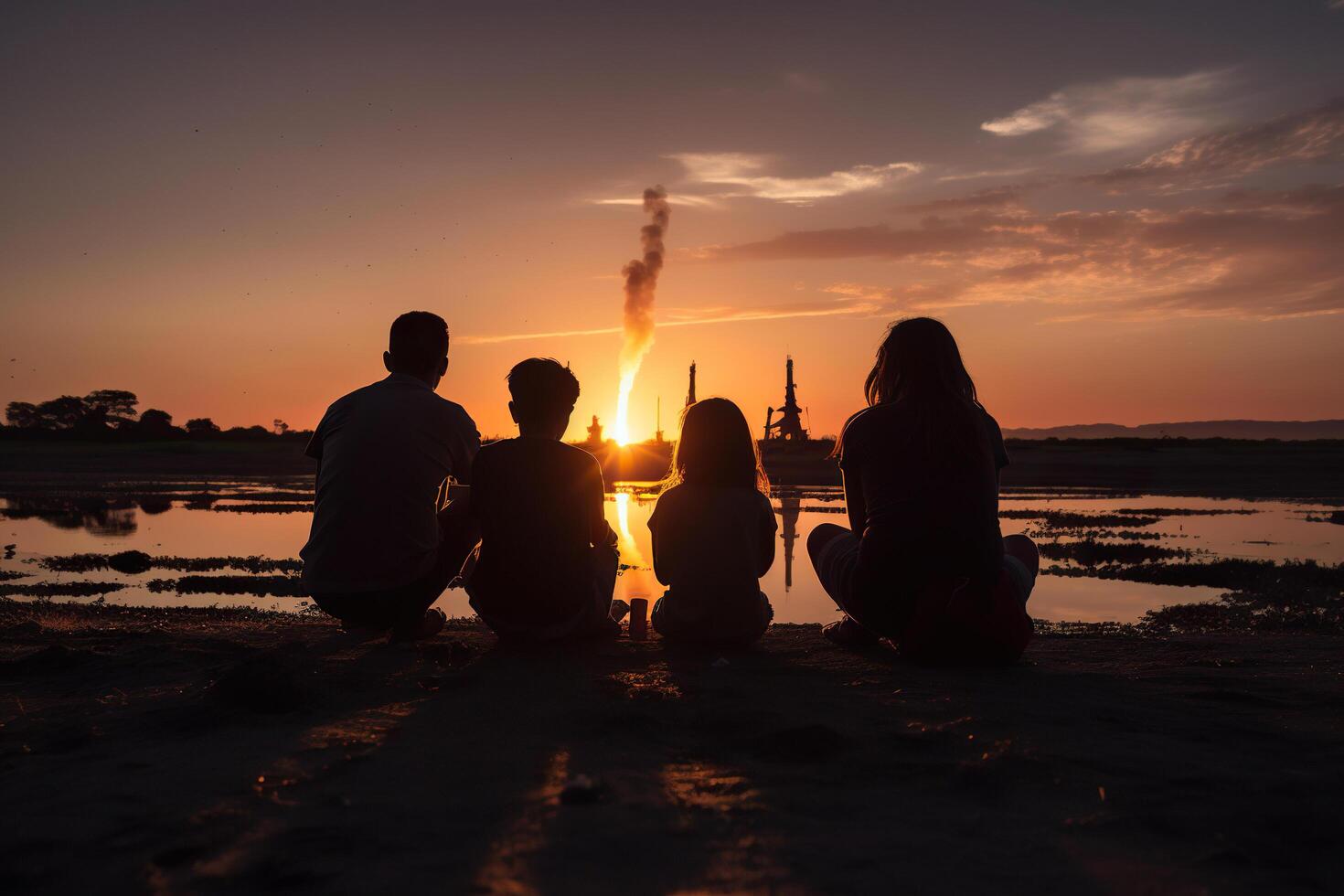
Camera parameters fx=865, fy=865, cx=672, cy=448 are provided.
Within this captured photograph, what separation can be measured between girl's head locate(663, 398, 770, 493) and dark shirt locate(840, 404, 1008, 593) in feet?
2.93

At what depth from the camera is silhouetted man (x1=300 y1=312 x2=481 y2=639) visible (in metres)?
5.16

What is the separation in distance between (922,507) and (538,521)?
229 centimetres

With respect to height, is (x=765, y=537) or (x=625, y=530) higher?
(x=765, y=537)

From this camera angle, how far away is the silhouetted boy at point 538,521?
5383 mm

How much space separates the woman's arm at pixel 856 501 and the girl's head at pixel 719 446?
2.25 feet

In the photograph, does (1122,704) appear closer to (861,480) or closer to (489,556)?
(861,480)

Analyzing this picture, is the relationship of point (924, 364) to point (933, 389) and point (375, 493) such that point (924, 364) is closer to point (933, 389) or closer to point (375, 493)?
point (933, 389)

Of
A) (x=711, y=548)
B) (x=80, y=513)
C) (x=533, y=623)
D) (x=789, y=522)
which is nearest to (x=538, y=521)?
(x=533, y=623)

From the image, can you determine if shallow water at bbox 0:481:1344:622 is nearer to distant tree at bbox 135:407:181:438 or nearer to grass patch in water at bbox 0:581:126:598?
grass patch in water at bbox 0:581:126:598

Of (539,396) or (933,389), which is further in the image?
(539,396)

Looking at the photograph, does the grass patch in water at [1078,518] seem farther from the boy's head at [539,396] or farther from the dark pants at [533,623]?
the boy's head at [539,396]

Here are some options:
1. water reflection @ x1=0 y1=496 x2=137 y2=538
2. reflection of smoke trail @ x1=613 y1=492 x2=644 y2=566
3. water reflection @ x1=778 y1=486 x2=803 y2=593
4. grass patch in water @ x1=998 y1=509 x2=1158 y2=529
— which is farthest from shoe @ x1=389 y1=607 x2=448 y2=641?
grass patch in water @ x1=998 y1=509 x2=1158 y2=529

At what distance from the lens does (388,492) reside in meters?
5.16

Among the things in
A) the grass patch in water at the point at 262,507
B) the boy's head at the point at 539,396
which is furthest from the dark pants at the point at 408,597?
the grass patch in water at the point at 262,507
